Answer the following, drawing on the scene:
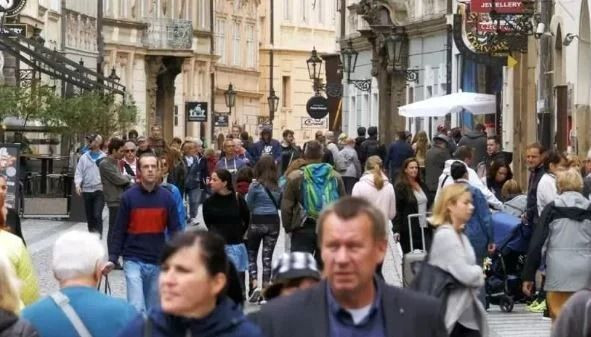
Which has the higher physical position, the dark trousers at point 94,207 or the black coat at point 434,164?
the black coat at point 434,164

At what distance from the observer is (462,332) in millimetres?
12172

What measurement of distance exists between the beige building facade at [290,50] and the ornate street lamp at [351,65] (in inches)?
1876

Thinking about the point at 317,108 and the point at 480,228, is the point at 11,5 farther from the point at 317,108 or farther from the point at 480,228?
the point at 317,108

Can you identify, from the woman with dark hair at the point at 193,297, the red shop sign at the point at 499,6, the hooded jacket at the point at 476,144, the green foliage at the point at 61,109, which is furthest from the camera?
the green foliage at the point at 61,109

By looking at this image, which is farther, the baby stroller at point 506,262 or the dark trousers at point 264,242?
the dark trousers at point 264,242

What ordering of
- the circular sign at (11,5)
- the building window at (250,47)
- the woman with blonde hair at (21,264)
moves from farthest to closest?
the building window at (250,47) → the circular sign at (11,5) → the woman with blonde hair at (21,264)

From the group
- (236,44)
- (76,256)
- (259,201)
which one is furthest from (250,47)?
(76,256)

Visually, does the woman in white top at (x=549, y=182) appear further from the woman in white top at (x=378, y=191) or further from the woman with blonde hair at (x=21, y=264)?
the woman with blonde hair at (x=21, y=264)

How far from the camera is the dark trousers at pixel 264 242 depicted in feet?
68.8

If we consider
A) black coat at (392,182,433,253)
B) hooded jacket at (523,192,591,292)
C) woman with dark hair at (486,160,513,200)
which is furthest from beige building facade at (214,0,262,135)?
hooded jacket at (523,192,591,292)

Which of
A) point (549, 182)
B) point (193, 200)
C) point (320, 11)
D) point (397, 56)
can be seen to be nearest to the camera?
point (549, 182)

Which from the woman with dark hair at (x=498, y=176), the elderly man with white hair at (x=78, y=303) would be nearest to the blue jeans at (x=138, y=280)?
the elderly man with white hair at (x=78, y=303)

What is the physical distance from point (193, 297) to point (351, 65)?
53.5m

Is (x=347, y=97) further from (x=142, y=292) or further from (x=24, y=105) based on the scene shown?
(x=142, y=292)
